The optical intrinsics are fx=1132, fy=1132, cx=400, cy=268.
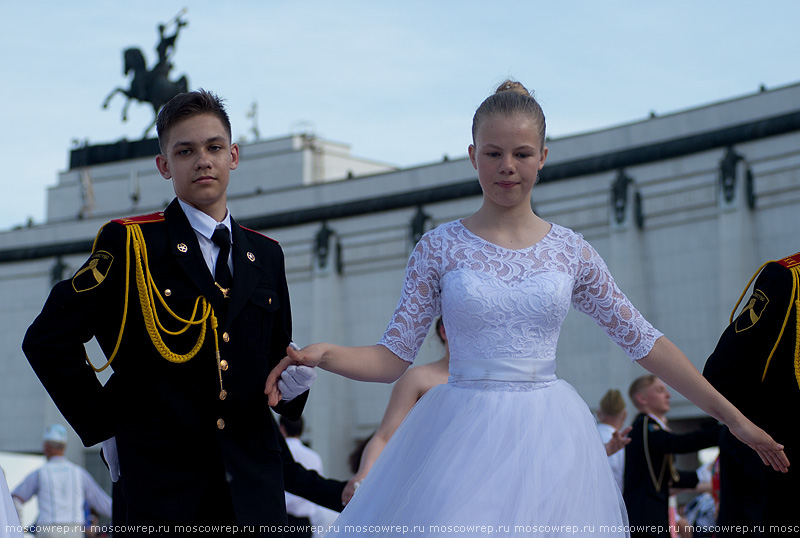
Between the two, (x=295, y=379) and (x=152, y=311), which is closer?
(x=295, y=379)

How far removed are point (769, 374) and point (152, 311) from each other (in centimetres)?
261

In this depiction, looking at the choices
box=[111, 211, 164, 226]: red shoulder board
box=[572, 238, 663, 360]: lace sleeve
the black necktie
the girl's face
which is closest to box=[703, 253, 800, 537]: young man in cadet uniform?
box=[572, 238, 663, 360]: lace sleeve

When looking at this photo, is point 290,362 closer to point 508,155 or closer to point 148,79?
point 508,155

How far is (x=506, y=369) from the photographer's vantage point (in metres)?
4.00

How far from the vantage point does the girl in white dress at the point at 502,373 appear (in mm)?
3666

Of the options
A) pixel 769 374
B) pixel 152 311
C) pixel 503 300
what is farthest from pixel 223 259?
pixel 769 374

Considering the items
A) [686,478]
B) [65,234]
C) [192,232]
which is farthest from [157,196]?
[192,232]

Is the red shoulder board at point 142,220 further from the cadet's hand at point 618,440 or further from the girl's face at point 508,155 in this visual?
the cadet's hand at point 618,440

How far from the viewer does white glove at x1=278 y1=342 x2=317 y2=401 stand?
379 centimetres

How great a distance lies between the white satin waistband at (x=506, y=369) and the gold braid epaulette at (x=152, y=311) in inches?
35.6

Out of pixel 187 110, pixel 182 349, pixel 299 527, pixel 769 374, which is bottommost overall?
pixel 299 527

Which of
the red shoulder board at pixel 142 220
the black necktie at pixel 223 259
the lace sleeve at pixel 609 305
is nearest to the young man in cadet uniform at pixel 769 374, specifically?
the lace sleeve at pixel 609 305

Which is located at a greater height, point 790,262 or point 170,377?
point 790,262

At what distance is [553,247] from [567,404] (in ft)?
→ 1.97
